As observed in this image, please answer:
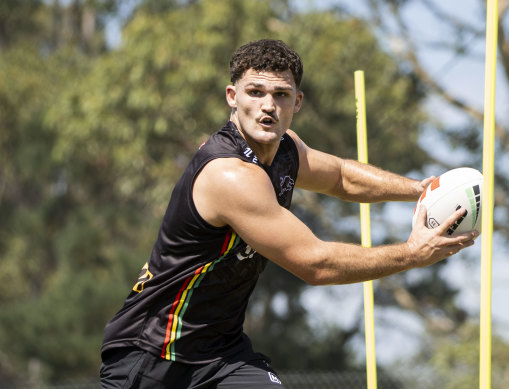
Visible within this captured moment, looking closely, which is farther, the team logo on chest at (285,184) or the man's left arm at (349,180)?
the man's left arm at (349,180)

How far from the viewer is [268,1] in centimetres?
1622

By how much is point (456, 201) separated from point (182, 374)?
156 cm

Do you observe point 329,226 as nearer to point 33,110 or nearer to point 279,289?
point 279,289

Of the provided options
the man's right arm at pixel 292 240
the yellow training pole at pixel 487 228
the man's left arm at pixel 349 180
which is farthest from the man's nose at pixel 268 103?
the yellow training pole at pixel 487 228

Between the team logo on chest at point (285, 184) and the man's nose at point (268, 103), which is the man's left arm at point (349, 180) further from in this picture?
the man's nose at point (268, 103)

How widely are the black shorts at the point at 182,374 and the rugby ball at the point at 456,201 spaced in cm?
110

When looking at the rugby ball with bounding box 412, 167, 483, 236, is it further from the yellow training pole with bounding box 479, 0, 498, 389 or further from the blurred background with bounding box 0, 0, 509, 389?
the blurred background with bounding box 0, 0, 509, 389

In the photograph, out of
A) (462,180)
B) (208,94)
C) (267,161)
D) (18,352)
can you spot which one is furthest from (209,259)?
(18,352)

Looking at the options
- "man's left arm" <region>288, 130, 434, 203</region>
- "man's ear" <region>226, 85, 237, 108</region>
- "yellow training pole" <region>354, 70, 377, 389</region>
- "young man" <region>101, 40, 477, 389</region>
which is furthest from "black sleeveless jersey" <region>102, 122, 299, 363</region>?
"yellow training pole" <region>354, 70, 377, 389</region>

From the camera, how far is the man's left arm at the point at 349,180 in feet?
15.7

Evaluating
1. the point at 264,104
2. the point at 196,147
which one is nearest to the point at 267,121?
the point at 264,104

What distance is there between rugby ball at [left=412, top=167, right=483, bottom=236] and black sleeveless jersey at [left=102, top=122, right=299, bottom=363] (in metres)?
0.78

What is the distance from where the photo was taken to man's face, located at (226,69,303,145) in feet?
13.3

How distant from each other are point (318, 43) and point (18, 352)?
416 inches
